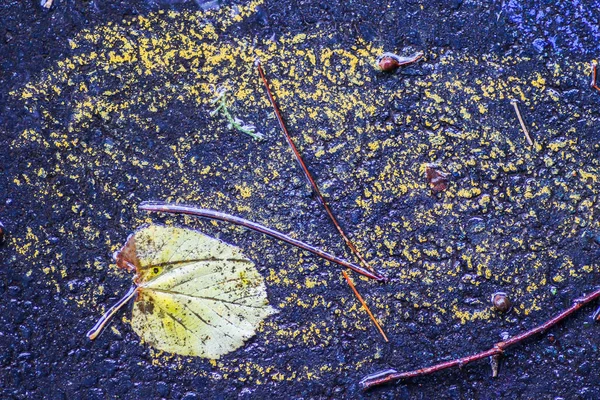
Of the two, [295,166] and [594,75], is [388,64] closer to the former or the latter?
[295,166]

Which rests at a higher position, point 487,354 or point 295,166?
point 295,166

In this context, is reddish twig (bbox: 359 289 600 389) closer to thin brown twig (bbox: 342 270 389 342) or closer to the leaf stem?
thin brown twig (bbox: 342 270 389 342)

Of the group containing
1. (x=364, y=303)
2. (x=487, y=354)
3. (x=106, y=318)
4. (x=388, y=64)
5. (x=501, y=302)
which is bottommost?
(x=487, y=354)

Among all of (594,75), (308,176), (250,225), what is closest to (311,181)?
(308,176)

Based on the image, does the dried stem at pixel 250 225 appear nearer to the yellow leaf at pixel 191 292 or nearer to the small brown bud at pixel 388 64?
the yellow leaf at pixel 191 292

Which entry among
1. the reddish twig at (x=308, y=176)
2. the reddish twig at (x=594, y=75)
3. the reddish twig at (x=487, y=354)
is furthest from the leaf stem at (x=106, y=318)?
the reddish twig at (x=594, y=75)

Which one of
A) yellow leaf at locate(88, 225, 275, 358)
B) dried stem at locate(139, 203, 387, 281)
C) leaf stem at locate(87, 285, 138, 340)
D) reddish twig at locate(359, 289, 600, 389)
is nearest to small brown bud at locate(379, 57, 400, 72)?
dried stem at locate(139, 203, 387, 281)

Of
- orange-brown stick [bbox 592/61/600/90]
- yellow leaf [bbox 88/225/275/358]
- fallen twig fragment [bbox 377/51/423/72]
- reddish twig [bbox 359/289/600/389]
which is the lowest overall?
reddish twig [bbox 359/289/600/389]
